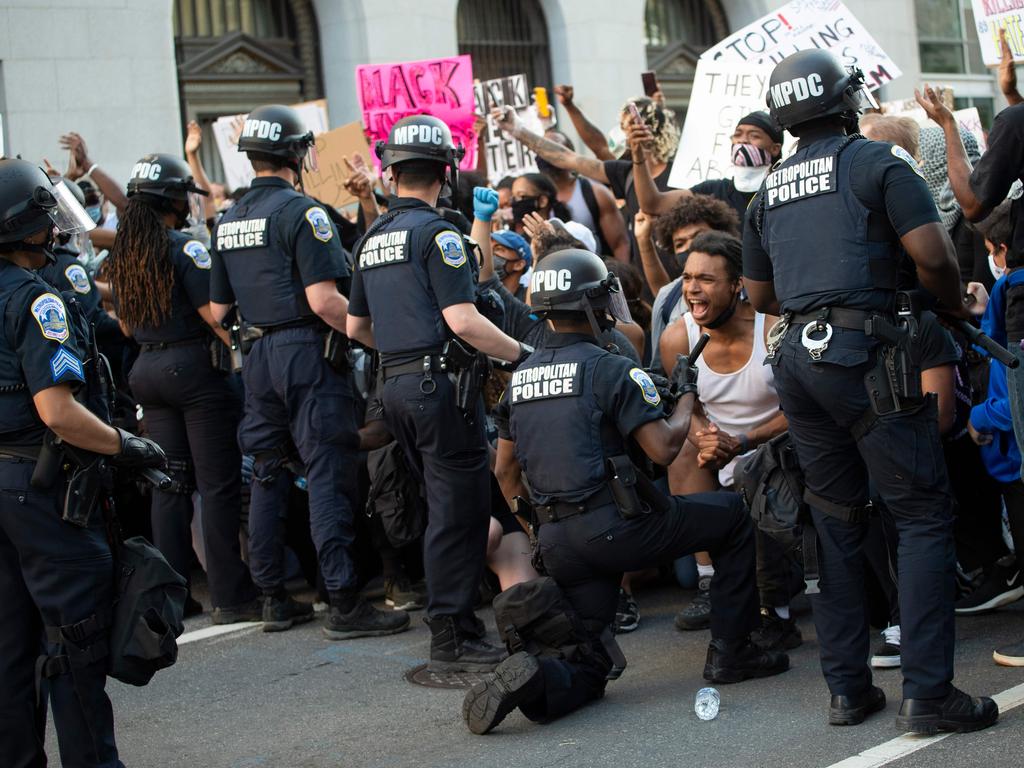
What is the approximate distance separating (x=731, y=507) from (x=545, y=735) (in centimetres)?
111

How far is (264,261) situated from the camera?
664cm

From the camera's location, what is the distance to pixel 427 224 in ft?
19.4

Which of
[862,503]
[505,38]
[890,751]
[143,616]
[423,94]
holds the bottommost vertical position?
[890,751]

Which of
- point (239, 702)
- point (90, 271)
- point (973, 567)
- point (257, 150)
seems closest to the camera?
point (239, 702)

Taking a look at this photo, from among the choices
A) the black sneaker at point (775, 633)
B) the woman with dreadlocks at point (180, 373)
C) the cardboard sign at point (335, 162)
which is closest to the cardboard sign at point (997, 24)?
Result: the black sneaker at point (775, 633)

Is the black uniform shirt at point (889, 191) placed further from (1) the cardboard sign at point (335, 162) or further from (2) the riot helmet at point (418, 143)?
(1) the cardboard sign at point (335, 162)

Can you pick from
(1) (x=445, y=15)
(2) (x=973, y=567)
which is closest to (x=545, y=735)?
(2) (x=973, y=567)

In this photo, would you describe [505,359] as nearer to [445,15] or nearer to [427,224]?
[427,224]

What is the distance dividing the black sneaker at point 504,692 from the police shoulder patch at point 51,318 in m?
1.83

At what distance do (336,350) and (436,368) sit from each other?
36.0 inches

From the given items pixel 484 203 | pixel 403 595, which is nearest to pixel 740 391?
pixel 484 203

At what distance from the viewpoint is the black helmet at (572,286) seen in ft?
17.2

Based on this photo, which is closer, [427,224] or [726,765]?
[726,765]

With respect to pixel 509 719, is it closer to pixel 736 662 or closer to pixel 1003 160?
pixel 736 662
